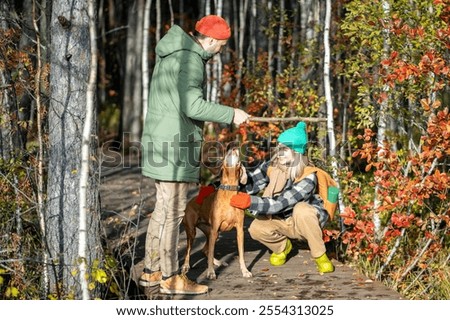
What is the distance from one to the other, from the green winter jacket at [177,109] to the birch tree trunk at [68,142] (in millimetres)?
525

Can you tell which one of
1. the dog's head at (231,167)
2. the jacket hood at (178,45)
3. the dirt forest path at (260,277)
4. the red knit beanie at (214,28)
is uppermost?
the red knit beanie at (214,28)

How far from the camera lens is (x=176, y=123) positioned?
6.36 meters

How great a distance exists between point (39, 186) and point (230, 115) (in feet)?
5.59

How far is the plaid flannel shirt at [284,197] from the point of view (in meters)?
7.34

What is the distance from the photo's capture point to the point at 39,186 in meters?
6.84

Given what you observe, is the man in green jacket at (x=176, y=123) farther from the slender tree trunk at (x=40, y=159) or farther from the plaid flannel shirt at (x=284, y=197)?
the plaid flannel shirt at (x=284, y=197)

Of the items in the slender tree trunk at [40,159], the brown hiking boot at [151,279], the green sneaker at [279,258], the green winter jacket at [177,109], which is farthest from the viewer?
the green sneaker at [279,258]

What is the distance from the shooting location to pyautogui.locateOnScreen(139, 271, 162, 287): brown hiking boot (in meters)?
6.74

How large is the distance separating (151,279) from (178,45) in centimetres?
188

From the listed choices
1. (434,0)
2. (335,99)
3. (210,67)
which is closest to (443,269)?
(434,0)

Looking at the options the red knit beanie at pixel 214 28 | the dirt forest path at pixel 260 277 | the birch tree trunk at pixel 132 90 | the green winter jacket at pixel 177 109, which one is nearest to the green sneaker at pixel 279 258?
the dirt forest path at pixel 260 277

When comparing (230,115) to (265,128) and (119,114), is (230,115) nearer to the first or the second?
(265,128)

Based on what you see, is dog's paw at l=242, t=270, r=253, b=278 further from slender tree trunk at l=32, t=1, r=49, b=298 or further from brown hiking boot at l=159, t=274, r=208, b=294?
slender tree trunk at l=32, t=1, r=49, b=298

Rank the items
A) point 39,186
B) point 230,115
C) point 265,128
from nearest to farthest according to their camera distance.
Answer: point 230,115, point 39,186, point 265,128
